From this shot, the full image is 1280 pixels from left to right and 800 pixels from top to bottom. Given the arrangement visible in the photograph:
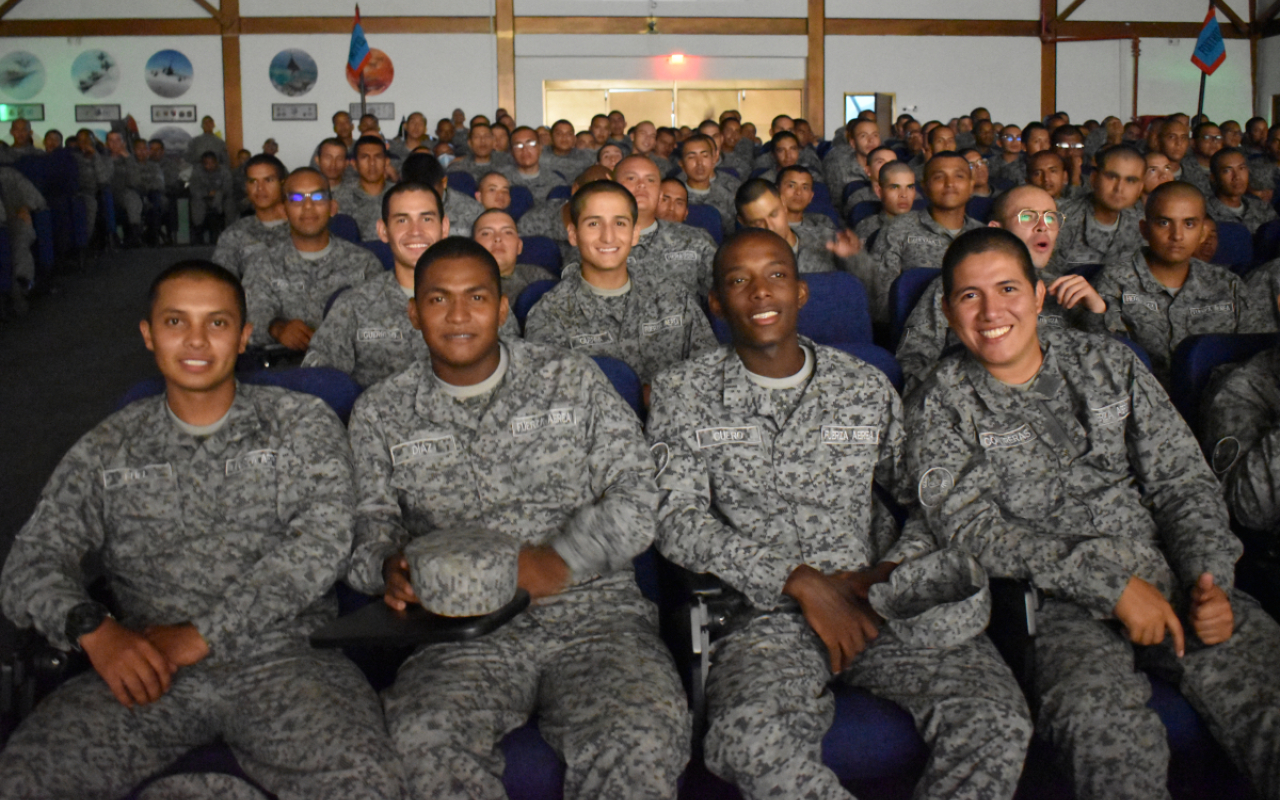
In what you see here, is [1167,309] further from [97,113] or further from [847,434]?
[97,113]

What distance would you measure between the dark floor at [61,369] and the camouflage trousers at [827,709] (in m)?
2.40

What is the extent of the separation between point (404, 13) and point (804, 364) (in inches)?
467

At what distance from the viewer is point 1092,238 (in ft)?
14.6

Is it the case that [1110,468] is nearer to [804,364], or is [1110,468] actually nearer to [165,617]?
[804,364]

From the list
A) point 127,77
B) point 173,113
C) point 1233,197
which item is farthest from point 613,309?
point 127,77

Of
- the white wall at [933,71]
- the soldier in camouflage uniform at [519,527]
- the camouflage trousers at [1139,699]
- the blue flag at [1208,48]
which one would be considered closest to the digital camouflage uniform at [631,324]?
the soldier in camouflage uniform at [519,527]

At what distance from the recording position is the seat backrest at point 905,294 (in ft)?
10.5

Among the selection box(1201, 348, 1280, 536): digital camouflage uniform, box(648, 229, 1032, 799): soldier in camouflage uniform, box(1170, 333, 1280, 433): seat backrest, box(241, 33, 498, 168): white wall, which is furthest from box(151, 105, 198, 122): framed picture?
box(1201, 348, 1280, 536): digital camouflage uniform

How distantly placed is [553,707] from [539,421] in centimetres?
61

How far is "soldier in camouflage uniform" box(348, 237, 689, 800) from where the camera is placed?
1663mm

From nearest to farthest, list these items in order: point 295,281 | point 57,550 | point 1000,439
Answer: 1. point 57,550
2. point 1000,439
3. point 295,281

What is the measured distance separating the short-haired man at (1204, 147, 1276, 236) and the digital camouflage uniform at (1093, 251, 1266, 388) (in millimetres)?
2487

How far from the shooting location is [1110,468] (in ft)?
6.89

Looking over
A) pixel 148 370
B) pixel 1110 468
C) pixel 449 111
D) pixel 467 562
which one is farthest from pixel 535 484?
pixel 449 111
